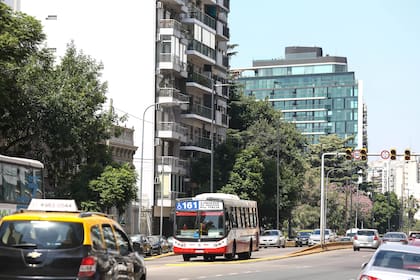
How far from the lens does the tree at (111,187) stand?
52.4 m

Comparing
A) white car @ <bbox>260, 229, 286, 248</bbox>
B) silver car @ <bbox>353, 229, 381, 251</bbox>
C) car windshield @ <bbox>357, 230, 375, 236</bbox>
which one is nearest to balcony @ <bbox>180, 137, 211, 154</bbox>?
white car @ <bbox>260, 229, 286, 248</bbox>

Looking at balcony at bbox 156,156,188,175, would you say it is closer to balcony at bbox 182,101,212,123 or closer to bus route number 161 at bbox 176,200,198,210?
balcony at bbox 182,101,212,123

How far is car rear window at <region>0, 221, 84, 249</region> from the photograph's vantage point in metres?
12.9

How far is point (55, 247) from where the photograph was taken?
508 inches

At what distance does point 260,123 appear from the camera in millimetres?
91375

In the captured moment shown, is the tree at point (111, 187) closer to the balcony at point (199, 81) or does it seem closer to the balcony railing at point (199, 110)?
the balcony railing at point (199, 110)

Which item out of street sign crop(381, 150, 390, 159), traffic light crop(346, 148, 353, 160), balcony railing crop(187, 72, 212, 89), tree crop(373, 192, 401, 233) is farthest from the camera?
tree crop(373, 192, 401, 233)

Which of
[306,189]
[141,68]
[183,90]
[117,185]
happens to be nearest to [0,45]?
[117,185]

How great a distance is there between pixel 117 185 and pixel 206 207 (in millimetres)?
13717

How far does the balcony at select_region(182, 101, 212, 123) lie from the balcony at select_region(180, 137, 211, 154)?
1.89 metres

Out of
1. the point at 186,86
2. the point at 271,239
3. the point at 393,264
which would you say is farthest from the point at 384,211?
the point at 393,264

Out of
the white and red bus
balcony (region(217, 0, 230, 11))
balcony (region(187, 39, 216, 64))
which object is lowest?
the white and red bus

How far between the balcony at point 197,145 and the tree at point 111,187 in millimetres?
23100

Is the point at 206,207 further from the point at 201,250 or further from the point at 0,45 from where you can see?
the point at 0,45
